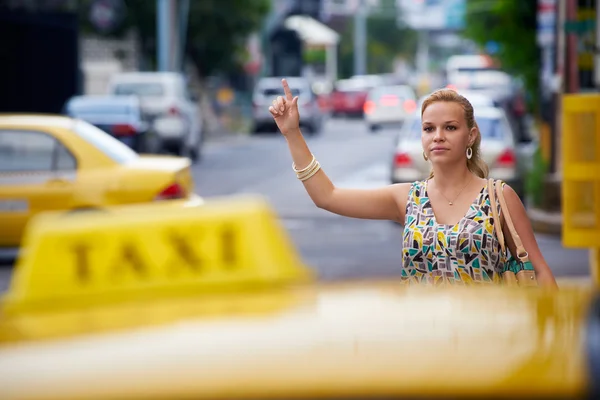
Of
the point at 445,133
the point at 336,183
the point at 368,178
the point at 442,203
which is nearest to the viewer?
the point at 442,203

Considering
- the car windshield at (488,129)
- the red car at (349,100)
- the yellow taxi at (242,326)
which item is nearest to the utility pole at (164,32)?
the red car at (349,100)

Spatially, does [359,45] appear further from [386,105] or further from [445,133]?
[445,133]

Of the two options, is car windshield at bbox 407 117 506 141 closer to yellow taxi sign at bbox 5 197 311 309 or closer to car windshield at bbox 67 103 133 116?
car windshield at bbox 67 103 133 116

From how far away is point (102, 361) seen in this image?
1618 mm

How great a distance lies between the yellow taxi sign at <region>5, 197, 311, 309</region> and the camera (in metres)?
1.83

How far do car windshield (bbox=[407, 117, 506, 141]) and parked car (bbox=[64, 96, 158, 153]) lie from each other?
6110 millimetres

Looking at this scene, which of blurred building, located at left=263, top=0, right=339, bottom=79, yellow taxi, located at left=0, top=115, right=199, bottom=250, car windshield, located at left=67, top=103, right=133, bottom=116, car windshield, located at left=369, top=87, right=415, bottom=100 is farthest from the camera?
blurred building, located at left=263, top=0, right=339, bottom=79

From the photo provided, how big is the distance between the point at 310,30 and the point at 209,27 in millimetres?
38619

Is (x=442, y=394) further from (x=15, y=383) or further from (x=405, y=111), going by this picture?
(x=405, y=111)

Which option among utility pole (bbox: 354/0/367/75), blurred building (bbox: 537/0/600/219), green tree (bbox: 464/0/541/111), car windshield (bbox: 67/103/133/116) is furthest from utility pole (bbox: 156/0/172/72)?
utility pole (bbox: 354/0/367/75)

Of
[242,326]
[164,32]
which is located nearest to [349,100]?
[164,32]

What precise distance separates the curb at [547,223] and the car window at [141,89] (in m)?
13.9

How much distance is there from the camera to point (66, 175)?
12.0 metres

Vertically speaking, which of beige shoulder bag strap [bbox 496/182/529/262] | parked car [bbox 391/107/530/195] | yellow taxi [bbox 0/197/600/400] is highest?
yellow taxi [bbox 0/197/600/400]
